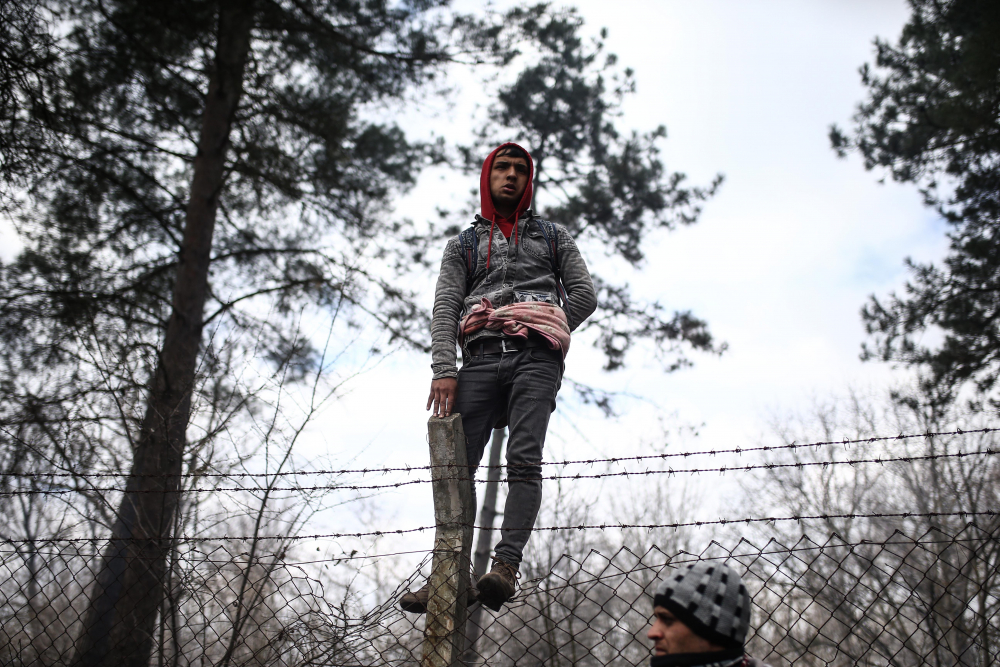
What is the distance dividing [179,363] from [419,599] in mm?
3981

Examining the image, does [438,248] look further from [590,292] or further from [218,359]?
[590,292]

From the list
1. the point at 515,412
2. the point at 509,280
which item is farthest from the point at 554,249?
the point at 515,412

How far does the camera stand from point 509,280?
3.06 m

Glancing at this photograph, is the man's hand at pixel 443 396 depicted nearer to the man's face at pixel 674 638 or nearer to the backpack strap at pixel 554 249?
the backpack strap at pixel 554 249

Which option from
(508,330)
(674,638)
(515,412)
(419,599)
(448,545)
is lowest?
(674,638)

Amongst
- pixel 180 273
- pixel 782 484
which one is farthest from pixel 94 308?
pixel 782 484

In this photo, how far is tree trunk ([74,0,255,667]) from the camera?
420cm

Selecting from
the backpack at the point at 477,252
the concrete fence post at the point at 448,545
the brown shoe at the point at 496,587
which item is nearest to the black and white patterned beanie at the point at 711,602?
the brown shoe at the point at 496,587

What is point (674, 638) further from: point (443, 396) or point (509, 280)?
point (509, 280)

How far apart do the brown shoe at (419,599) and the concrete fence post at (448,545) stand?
0.04 metres

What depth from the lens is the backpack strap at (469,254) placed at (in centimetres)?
315

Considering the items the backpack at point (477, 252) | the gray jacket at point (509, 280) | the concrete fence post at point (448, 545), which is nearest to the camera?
the concrete fence post at point (448, 545)

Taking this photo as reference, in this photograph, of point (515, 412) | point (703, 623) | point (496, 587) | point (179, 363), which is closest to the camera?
point (703, 623)

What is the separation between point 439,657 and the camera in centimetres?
226
